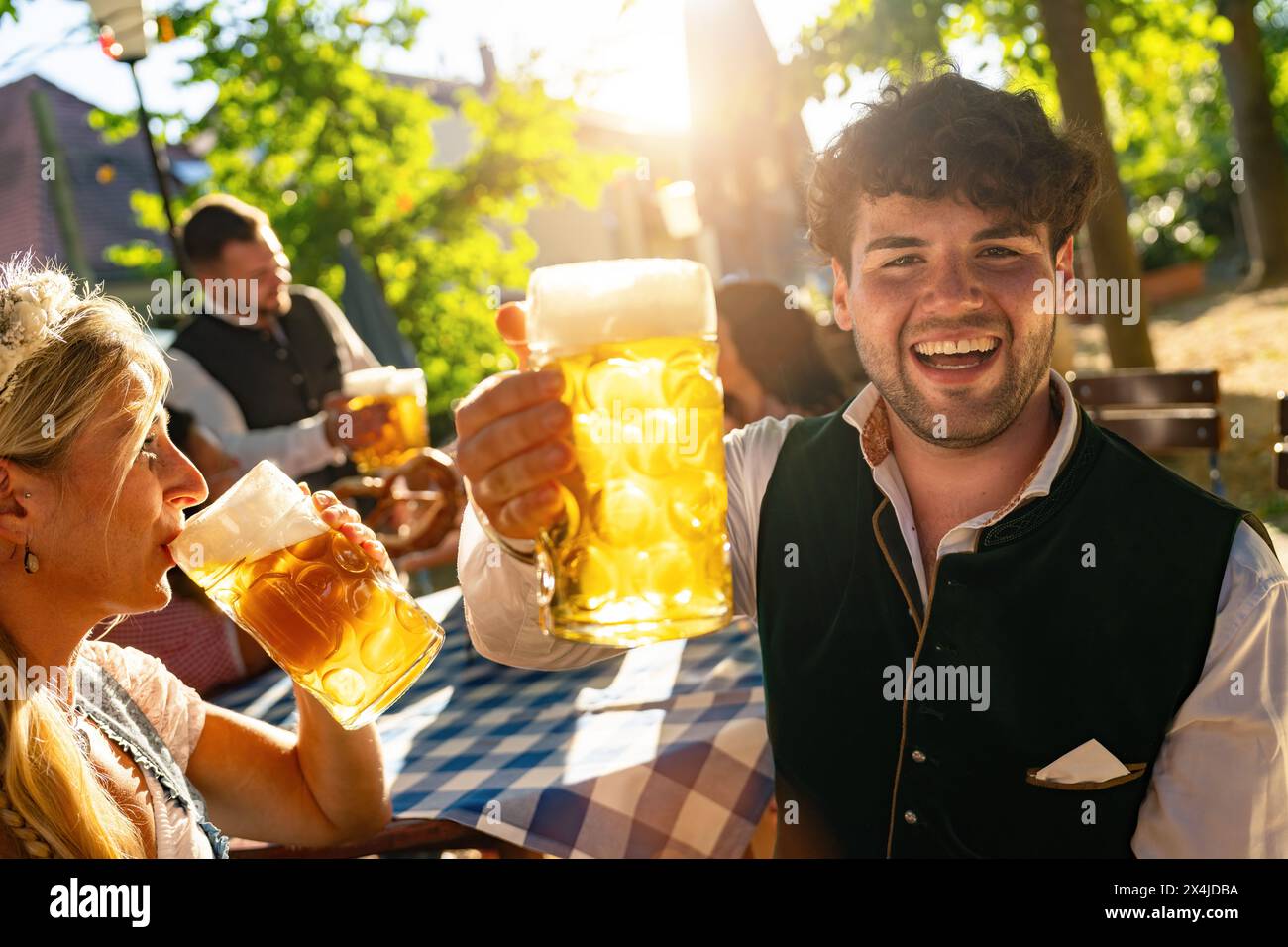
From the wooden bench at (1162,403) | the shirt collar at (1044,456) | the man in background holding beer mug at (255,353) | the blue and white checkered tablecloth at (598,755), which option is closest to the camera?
the shirt collar at (1044,456)

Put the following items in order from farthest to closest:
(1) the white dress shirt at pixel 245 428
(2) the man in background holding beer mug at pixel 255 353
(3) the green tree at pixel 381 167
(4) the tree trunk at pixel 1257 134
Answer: (4) the tree trunk at pixel 1257 134 → (3) the green tree at pixel 381 167 → (2) the man in background holding beer mug at pixel 255 353 → (1) the white dress shirt at pixel 245 428

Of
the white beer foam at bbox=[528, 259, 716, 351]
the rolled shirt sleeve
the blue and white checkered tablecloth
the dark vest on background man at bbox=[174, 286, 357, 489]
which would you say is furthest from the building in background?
the rolled shirt sleeve

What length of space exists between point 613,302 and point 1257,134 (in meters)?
11.4

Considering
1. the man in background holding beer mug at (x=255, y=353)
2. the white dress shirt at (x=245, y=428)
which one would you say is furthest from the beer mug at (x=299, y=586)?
the man in background holding beer mug at (x=255, y=353)

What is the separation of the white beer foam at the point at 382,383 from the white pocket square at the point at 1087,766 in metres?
1.83

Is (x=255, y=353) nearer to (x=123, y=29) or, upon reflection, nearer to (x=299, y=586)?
(x=123, y=29)

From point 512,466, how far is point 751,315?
250 centimetres

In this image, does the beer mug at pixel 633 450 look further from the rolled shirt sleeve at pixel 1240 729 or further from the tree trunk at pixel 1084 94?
the tree trunk at pixel 1084 94

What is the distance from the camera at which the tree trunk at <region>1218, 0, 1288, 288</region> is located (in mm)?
10352

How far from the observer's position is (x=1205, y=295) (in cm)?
1448

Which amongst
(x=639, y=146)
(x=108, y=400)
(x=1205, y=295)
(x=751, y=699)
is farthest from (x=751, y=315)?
(x=639, y=146)

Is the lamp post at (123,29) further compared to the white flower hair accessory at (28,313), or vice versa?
the lamp post at (123,29)

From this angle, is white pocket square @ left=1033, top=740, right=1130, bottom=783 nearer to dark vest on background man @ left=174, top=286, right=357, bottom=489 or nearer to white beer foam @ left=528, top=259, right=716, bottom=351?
white beer foam @ left=528, top=259, right=716, bottom=351

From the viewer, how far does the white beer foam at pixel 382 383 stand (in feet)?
8.97
